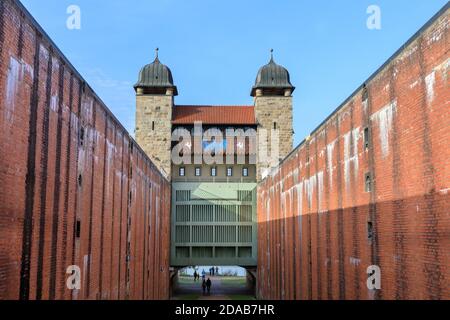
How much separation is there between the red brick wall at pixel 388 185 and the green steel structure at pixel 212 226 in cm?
1745

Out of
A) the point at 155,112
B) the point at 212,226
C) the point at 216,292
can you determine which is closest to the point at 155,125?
the point at 155,112

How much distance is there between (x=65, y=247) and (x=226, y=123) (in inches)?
1217

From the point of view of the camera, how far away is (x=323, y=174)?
64.5ft

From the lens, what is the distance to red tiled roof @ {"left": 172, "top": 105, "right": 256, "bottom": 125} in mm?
43594

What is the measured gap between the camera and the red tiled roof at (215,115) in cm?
4359

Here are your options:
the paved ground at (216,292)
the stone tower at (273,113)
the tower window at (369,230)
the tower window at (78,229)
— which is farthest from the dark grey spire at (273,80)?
the tower window at (78,229)

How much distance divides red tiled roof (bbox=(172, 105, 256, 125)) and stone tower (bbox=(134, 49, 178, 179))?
125 centimetres

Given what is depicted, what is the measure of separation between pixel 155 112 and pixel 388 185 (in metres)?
32.3

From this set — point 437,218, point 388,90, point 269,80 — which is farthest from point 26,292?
point 269,80

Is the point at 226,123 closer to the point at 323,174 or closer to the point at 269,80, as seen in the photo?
the point at 269,80

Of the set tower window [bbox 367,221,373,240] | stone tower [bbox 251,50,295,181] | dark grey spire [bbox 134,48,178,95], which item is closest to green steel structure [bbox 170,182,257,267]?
stone tower [bbox 251,50,295,181]

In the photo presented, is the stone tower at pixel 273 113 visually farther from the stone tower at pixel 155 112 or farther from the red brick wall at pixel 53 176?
the red brick wall at pixel 53 176

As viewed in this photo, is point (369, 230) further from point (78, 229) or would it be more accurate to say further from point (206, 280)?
point (206, 280)
